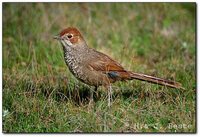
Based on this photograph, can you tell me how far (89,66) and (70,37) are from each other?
0.30 meters

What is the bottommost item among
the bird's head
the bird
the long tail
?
the long tail

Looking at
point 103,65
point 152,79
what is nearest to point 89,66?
point 103,65

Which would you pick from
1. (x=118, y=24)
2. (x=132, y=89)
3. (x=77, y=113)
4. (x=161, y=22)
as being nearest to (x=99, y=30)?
(x=118, y=24)

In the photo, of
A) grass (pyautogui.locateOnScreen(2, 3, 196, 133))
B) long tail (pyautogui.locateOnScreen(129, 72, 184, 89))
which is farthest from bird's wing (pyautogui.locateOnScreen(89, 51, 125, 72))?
grass (pyautogui.locateOnScreen(2, 3, 196, 133))

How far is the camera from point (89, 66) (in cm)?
573

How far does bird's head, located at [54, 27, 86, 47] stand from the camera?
573 centimetres

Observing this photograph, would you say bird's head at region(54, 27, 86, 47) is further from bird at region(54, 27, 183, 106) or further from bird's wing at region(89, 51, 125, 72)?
bird's wing at region(89, 51, 125, 72)

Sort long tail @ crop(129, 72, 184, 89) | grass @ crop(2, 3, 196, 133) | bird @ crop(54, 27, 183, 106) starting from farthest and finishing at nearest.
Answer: long tail @ crop(129, 72, 184, 89)
bird @ crop(54, 27, 183, 106)
grass @ crop(2, 3, 196, 133)

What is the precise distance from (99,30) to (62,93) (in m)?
2.01

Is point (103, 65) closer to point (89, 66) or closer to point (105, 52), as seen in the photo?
point (89, 66)

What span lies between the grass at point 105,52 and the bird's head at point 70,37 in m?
0.47

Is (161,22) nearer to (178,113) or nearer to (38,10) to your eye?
(38,10)

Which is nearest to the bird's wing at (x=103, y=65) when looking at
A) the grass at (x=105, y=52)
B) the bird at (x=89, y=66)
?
the bird at (x=89, y=66)

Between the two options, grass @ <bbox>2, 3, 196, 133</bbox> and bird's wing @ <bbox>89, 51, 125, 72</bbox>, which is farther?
bird's wing @ <bbox>89, 51, 125, 72</bbox>
